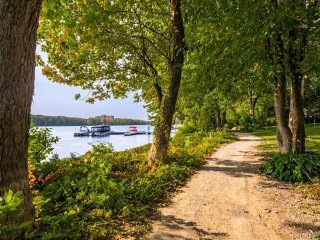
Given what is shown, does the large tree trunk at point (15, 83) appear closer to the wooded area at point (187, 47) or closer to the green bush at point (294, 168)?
the wooded area at point (187, 47)

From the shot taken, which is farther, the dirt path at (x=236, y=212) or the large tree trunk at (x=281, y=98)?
the large tree trunk at (x=281, y=98)

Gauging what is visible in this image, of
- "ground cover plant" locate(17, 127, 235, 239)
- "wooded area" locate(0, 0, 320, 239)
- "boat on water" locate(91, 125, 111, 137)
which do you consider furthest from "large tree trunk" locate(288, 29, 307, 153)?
"boat on water" locate(91, 125, 111, 137)

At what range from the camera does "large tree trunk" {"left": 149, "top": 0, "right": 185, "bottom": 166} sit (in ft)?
43.0

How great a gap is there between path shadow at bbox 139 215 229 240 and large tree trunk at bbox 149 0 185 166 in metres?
6.05

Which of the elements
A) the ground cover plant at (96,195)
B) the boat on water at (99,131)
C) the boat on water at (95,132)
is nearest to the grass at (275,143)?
the ground cover plant at (96,195)

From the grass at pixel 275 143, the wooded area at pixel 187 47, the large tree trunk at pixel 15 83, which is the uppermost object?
the wooded area at pixel 187 47

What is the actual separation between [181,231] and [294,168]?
6242mm

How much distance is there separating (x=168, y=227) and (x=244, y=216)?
187 cm

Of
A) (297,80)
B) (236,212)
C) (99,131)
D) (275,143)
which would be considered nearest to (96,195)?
(236,212)

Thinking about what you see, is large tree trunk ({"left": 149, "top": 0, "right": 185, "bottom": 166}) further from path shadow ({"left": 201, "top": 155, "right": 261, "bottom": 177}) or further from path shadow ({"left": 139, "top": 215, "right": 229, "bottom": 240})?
path shadow ({"left": 139, "top": 215, "right": 229, "bottom": 240})

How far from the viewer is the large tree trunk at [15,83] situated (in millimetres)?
4320

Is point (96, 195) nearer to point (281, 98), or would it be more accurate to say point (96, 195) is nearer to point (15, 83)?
point (15, 83)

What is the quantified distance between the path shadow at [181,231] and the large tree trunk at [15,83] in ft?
9.35

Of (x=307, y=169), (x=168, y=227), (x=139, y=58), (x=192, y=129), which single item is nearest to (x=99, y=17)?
(x=139, y=58)
